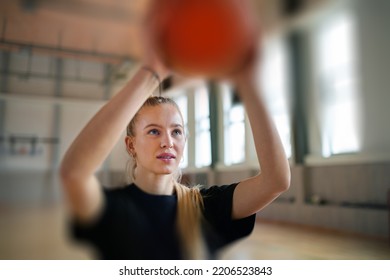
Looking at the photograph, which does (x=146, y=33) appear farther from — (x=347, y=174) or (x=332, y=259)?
(x=347, y=174)

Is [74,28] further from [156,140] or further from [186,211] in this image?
[186,211]

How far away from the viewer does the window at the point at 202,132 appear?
0.58 meters

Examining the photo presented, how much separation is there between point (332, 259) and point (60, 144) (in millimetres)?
567

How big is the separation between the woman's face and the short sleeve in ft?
0.26

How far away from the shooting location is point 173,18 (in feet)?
1.31

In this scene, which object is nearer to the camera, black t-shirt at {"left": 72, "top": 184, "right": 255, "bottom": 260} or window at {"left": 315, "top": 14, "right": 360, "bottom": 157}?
black t-shirt at {"left": 72, "top": 184, "right": 255, "bottom": 260}

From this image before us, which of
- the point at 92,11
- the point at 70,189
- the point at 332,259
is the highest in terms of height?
the point at 92,11

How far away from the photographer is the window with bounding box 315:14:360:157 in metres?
0.73

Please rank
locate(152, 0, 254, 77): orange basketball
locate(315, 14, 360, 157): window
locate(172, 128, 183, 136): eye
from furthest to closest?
1. locate(315, 14, 360, 157): window
2. locate(172, 128, 183, 136): eye
3. locate(152, 0, 254, 77): orange basketball

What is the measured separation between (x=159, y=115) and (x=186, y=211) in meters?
0.14

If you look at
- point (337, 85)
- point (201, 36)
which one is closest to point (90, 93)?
point (201, 36)

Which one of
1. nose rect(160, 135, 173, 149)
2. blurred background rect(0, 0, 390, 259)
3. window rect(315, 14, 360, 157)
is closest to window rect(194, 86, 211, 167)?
blurred background rect(0, 0, 390, 259)

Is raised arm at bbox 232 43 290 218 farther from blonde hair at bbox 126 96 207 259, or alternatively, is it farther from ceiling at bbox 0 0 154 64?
ceiling at bbox 0 0 154 64
